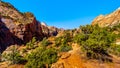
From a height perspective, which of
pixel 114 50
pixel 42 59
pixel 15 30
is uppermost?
pixel 15 30

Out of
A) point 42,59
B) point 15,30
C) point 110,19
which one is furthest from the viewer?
A: point 110,19

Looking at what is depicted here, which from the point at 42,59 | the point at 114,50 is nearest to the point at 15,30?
the point at 42,59

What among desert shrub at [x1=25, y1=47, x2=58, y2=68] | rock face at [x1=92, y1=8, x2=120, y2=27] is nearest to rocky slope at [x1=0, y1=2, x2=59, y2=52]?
rock face at [x1=92, y1=8, x2=120, y2=27]

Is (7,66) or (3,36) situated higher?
(3,36)

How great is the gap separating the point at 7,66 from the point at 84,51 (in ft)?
63.4

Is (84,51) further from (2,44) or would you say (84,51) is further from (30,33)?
(30,33)

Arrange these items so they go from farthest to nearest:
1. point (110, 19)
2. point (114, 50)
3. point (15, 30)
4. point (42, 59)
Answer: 1. point (110, 19)
2. point (15, 30)
3. point (42, 59)
4. point (114, 50)

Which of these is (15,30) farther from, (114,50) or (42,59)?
(114,50)

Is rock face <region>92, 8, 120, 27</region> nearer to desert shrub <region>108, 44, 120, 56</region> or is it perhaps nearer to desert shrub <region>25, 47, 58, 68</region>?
desert shrub <region>108, 44, 120, 56</region>

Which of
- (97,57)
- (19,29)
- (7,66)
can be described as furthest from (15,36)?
(97,57)

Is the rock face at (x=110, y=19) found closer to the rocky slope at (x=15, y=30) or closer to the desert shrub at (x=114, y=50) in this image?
the rocky slope at (x=15, y=30)

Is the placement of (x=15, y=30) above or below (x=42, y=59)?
above

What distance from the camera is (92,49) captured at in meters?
45.3

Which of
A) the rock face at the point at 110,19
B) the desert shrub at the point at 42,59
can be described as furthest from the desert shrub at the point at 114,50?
the rock face at the point at 110,19
